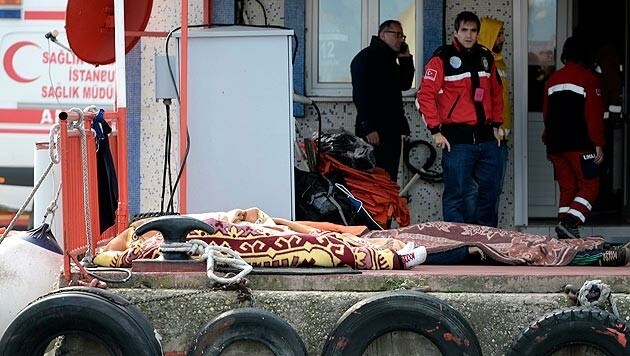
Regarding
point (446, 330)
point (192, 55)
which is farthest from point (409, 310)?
point (192, 55)

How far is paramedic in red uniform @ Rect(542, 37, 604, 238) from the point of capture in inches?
377

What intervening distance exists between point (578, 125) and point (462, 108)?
127 centimetres

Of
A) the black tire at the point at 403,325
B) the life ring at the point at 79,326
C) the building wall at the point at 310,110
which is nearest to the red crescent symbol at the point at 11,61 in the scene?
the building wall at the point at 310,110

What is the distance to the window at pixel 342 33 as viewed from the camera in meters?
9.84

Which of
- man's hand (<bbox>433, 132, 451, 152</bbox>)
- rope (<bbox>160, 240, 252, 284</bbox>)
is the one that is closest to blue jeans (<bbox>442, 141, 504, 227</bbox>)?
man's hand (<bbox>433, 132, 451, 152</bbox>)

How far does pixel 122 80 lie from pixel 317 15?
370 centimetres

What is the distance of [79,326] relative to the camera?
511 cm

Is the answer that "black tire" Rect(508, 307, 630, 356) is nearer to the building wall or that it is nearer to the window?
the building wall

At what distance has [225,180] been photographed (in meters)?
7.22

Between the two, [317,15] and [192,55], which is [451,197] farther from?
[192,55]

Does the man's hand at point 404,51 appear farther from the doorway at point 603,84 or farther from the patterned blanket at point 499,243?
the patterned blanket at point 499,243


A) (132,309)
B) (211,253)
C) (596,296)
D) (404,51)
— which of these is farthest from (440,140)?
(132,309)

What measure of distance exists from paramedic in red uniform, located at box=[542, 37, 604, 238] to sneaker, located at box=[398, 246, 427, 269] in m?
3.84

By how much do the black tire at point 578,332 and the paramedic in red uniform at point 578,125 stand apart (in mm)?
4450
